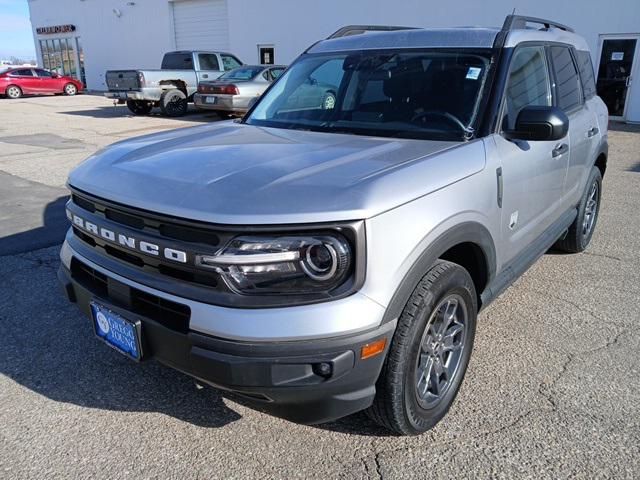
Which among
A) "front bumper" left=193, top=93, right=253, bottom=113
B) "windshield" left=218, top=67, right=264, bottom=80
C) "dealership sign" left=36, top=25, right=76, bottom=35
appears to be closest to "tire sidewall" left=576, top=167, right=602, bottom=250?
"front bumper" left=193, top=93, right=253, bottom=113

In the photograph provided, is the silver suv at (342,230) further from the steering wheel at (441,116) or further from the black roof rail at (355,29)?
the black roof rail at (355,29)

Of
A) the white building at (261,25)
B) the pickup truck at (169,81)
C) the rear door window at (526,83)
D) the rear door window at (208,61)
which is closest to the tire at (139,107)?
the pickup truck at (169,81)

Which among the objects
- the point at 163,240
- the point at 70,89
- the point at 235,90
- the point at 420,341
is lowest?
the point at 70,89

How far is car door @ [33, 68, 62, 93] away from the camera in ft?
90.0

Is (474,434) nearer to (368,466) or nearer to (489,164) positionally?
(368,466)

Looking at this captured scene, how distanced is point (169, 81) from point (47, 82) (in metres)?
14.2

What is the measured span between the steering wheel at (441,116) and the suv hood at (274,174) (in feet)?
0.81

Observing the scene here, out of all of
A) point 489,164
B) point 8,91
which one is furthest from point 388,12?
point 8,91

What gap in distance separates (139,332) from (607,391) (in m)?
2.48

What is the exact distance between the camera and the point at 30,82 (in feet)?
89.1

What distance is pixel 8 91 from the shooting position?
26.7m

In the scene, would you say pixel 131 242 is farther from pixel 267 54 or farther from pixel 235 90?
pixel 267 54

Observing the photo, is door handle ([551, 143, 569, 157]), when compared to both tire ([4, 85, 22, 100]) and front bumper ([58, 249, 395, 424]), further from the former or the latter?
tire ([4, 85, 22, 100])

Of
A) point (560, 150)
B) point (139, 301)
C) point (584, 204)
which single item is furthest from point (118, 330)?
point (584, 204)
